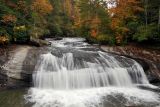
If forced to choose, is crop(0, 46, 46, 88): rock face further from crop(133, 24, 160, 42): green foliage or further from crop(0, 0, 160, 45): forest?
crop(133, 24, 160, 42): green foliage

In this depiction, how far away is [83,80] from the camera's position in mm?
14344

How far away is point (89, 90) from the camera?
13570 mm

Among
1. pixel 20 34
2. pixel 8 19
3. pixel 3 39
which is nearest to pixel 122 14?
pixel 20 34

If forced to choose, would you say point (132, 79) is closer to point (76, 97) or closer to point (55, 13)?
point (76, 97)

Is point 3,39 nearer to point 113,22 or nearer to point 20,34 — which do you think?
point 20,34

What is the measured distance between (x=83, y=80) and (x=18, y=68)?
4.14 metres

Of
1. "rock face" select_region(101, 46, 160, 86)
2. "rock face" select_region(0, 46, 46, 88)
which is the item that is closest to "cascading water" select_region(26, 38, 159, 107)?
"rock face" select_region(0, 46, 46, 88)

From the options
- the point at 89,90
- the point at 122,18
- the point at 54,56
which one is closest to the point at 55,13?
the point at 122,18

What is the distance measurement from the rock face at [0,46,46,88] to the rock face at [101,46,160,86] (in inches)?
270

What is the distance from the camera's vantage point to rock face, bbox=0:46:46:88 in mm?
13789

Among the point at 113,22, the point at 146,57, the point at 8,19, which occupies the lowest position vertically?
the point at 146,57

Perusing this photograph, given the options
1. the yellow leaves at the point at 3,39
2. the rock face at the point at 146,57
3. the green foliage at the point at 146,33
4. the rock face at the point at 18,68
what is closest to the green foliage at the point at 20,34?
the yellow leaves at the point at 3,39

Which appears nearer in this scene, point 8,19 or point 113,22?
point 8,19

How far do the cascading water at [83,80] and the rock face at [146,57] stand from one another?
0.58 metres
